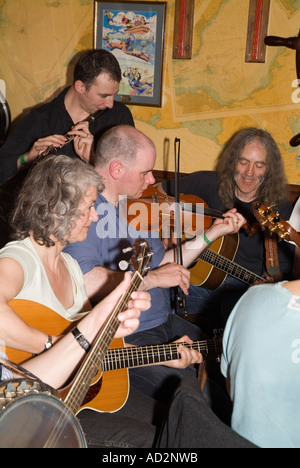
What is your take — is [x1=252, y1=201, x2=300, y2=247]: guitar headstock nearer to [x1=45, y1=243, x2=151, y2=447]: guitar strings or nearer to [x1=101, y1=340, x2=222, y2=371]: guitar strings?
[x1=101, y1=340, x2=222, y2=371]: guitar strings

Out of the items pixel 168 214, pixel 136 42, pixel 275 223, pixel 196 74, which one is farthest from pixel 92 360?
pixel 136 42

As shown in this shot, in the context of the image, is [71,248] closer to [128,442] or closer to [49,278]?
[49,278]

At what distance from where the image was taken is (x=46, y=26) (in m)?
3.99

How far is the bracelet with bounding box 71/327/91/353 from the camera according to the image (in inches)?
60.6

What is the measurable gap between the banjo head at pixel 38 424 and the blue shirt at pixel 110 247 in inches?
43.6

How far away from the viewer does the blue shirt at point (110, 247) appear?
2236 mm

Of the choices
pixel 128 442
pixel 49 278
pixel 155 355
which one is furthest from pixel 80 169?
pixel 128 442

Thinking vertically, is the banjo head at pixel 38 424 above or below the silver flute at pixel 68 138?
below

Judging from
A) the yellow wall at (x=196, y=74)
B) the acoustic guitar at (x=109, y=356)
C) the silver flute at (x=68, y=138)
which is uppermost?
the yellow wall at (x=196, y=74)

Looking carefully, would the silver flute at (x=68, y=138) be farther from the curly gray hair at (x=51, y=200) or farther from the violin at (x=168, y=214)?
the curly gray hair at (x=51, y=200)

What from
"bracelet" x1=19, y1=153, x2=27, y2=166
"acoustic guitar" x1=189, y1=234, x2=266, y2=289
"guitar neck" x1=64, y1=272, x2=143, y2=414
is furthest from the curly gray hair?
"acoustic guitar" x1=189, y1=234, x2=266, y2=289

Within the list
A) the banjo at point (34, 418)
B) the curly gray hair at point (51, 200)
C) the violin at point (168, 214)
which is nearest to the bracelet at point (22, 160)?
the violin at point (168, 214)

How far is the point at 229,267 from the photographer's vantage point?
10.1 feet

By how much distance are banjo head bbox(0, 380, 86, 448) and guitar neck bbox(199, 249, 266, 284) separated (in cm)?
200
